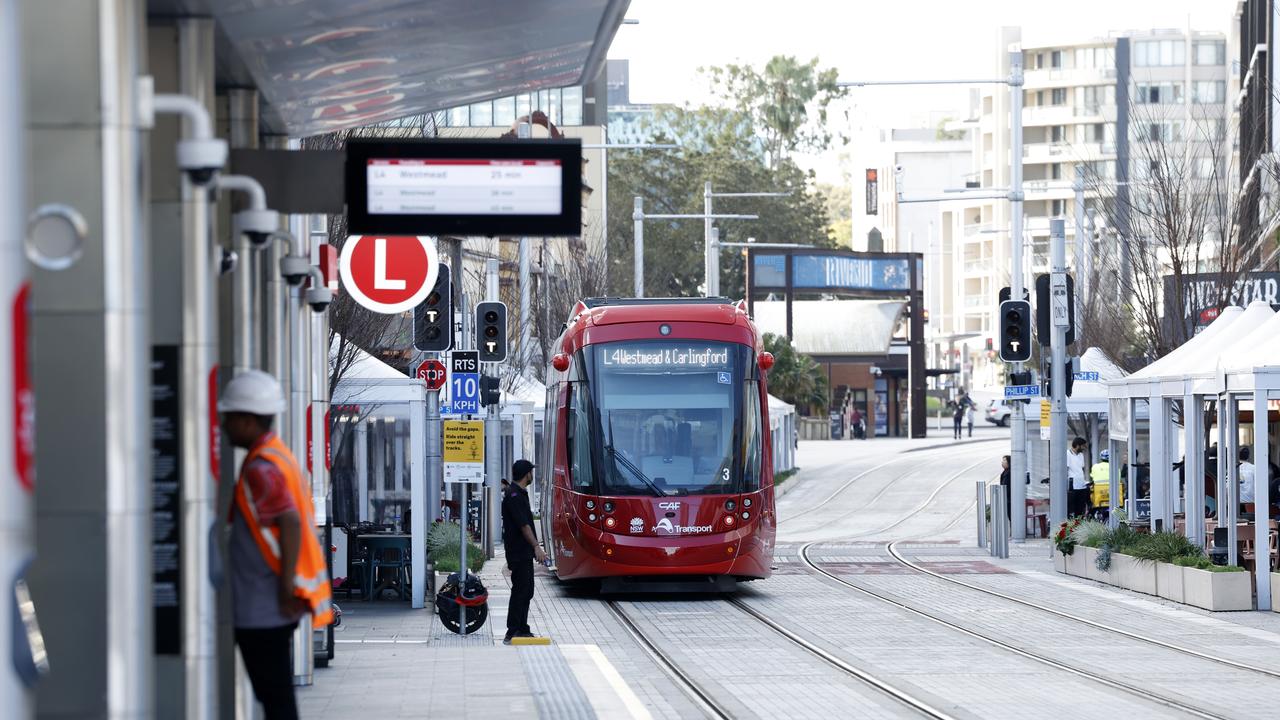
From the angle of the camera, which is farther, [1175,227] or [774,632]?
[1175,227]

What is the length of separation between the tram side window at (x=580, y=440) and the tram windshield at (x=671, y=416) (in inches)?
4.2

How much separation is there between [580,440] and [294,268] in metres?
12.1

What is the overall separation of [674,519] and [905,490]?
2962 cm

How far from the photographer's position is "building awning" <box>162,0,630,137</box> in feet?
31.8

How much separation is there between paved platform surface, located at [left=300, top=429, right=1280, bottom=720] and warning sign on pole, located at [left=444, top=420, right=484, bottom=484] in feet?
5.25

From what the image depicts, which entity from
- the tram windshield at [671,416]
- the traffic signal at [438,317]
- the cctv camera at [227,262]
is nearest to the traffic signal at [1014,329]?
the tram windshield at [671,416]

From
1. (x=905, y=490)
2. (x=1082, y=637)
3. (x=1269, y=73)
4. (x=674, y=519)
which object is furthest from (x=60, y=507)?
(x=1269, y=73)

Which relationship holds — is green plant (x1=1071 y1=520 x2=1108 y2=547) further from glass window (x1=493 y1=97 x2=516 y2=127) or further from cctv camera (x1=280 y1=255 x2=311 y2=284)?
glass window (x1=493 y1=97 x2=516 y2=127)

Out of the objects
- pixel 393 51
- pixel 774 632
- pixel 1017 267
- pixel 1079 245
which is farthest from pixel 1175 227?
pixel 393 51

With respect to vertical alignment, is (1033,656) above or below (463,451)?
below

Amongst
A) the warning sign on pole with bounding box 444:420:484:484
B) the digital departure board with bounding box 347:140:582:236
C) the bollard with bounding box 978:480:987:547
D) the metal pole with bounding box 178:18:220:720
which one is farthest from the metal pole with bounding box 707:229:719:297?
the metal pole with bounding box 178:18:220:720

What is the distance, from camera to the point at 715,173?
9238 cm

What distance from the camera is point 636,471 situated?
904 inches

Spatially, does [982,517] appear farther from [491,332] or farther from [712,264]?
[712,264]
